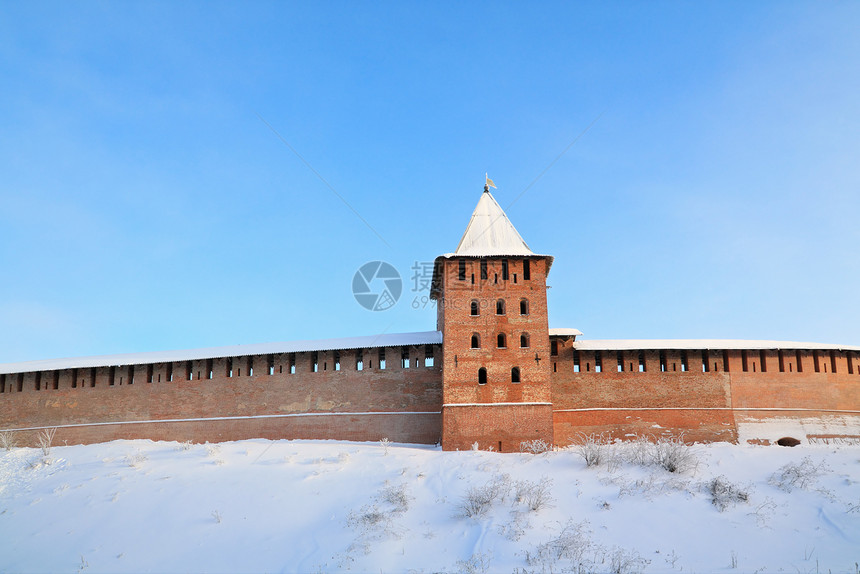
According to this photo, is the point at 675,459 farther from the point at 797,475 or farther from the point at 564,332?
the point at 564,332

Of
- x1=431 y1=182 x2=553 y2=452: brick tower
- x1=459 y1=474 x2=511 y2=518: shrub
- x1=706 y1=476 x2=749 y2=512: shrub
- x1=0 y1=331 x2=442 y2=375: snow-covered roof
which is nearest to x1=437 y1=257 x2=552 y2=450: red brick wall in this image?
x1=431 y1=182 x2=553 y2=452: brick tower

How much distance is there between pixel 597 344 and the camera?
64.7 ft

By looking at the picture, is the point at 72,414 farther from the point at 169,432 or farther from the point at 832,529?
the point at 832,529

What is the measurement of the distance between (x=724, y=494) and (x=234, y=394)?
1284 cm

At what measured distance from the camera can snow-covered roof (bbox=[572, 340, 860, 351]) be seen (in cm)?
1934

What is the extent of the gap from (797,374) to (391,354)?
1054cm

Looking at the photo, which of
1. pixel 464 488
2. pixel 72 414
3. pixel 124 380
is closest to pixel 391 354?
pixel 464 488

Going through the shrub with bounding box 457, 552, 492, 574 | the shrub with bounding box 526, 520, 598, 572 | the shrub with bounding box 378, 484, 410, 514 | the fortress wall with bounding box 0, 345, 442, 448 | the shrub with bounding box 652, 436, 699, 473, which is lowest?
the shrub with bounding box 457, 552, 492, 574

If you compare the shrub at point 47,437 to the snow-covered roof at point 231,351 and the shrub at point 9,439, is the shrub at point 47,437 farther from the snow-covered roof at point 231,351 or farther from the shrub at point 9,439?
the snow-covered roof at point 231,351

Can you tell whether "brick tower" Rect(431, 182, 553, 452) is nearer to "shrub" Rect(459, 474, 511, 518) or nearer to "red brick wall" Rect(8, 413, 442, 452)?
"red brick wall" Rect(8, 413, 442, 452)

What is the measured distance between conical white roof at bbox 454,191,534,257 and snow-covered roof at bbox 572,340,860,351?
9.95 feet

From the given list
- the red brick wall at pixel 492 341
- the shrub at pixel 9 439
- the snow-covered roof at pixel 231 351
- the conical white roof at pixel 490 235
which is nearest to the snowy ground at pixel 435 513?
the red brick wall at pixel 492 341

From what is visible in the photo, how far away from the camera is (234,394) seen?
808 inches

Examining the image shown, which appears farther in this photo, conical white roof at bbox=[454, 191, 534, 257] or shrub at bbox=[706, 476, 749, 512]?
conical white roof at bbox=[454, 191, 534, 257]
